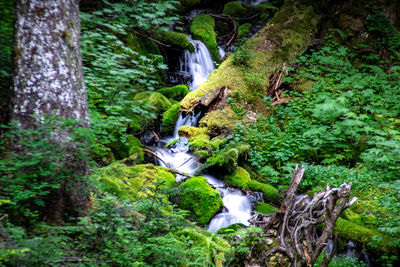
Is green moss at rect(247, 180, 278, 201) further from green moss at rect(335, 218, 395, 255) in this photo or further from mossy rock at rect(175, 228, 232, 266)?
mossy rock at rect(175, 228, 232, 266)

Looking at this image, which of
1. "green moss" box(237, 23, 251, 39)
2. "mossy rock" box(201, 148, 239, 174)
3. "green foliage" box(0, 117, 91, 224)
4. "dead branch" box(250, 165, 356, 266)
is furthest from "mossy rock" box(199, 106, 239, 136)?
"green moss" box(237, 23, 251, 39)

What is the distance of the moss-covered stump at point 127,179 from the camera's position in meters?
2.99

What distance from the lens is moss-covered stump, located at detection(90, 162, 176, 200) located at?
2.99m

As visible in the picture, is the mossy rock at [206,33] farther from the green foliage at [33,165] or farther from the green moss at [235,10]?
the green foliage at [33,165]

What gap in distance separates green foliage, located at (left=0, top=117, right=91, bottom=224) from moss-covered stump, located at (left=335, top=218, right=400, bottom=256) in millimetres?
4426

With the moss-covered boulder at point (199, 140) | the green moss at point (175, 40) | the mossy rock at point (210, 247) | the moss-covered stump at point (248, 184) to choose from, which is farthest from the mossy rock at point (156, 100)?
the mossy rock at point (210, 247)

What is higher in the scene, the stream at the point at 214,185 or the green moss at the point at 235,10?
the green moss at the point at 235,10

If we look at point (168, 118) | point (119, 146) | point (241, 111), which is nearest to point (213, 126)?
point (241, 111)

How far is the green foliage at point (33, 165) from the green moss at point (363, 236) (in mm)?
4482

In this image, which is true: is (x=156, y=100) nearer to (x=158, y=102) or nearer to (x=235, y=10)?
(x=158, y=102)

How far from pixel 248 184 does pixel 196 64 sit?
24.7 feet

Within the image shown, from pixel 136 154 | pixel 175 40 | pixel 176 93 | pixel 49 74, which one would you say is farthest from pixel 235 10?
pixel 49 74

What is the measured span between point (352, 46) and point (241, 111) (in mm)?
A: 5348

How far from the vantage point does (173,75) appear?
38.1ft
